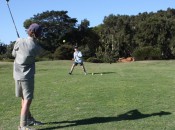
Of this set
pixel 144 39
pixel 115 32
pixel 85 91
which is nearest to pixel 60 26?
pixel 115 32

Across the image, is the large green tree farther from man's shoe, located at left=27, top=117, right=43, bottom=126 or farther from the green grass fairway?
man's shoe, located at left=27, top=117, right=43, bottom=126

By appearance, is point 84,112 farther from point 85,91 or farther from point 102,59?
point 102,59

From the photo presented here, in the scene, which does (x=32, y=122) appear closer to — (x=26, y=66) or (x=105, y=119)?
(x=26, y=66)

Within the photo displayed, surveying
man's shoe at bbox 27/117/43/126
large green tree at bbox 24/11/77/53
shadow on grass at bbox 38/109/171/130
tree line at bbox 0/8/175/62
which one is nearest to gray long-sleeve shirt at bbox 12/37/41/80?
man's shoe at bbox 27/117/43/126

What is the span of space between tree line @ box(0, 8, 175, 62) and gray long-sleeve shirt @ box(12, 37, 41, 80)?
151 ft

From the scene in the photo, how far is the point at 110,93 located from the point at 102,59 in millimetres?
42527

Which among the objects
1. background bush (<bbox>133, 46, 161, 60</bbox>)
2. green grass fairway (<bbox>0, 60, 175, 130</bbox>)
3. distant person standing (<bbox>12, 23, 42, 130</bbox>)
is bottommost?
background bush (<bbox>133, 46, 161, 60</bbox>)

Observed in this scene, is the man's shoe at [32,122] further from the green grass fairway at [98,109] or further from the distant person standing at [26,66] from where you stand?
the distant person standing at [26,66]

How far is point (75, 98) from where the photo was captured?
12586 millimetres

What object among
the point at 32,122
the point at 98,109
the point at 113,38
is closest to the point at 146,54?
the point at 113,38

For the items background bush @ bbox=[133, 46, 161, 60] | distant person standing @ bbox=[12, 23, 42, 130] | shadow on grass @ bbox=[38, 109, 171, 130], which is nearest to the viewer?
distant person standing @ bbox=[12, 23, 42, 130]

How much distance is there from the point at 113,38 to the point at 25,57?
63058 millimetres

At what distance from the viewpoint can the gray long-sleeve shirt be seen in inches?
321

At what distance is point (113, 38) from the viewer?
70812mm
